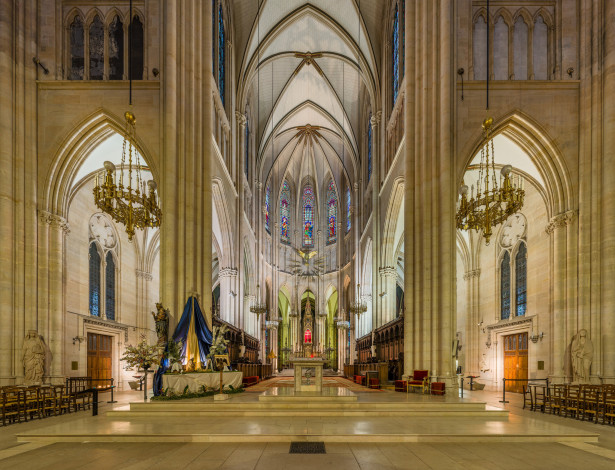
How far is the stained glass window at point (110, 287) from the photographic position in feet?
76.7

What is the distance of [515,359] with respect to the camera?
21.5 metres

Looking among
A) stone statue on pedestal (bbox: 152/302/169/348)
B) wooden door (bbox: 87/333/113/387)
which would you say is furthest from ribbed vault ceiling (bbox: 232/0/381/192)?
stone statue on pedestal (bbox: 152/302/169/348)

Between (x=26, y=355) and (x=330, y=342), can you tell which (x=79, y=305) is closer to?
(x=26, y=355)

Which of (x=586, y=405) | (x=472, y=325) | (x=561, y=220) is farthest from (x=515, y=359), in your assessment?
(x=586, y=405)

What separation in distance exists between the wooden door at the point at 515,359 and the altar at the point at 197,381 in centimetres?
1238

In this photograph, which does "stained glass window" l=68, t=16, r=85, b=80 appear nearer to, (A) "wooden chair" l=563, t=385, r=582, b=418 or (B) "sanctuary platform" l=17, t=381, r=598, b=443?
(B) "sanctuary platform" l=17, t=381, r=598, b=443

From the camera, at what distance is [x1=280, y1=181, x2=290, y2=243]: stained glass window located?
4888cm

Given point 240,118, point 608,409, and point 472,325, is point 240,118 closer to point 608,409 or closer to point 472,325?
point 472,325

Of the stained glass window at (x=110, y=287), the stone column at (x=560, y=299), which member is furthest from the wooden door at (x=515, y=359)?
the stained glass window at (x=110, y=287)

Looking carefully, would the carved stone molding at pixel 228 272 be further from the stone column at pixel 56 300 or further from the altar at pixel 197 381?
the altar at pixel 197 381

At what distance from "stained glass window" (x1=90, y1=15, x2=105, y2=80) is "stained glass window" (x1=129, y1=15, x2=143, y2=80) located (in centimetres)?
107

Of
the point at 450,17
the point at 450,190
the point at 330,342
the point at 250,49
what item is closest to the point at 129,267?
the point at 250,49

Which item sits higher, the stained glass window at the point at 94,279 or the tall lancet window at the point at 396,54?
the tall lancet window at the point at 396,54

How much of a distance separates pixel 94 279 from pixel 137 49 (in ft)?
34.9
